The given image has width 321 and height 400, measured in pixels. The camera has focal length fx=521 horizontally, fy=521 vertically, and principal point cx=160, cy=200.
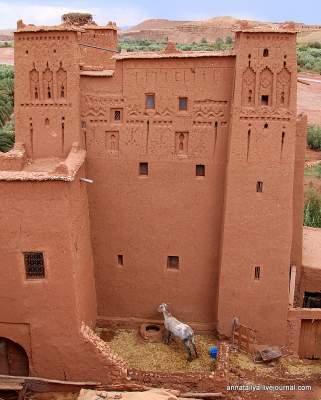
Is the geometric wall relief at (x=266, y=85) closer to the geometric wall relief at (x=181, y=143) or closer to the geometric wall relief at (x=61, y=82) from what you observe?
the geometric wall relief at (x=181, y=143)

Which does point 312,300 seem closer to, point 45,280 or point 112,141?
point 112,141

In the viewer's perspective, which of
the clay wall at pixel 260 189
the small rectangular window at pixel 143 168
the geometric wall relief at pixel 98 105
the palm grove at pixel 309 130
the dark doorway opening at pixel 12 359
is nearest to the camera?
the clay wall at pixel 260 189

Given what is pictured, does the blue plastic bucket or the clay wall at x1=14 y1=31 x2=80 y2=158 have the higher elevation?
the clay wall at x1=14 y1=31 x2=80 y2=158

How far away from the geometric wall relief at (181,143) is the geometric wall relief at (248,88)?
2465 millimetres

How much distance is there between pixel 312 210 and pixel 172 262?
46.3 feet

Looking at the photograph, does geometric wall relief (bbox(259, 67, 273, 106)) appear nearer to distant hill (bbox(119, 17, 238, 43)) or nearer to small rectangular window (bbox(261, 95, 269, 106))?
small rectangular window (bbox(261, 95, 269, 106))

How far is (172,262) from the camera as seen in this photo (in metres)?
20.0

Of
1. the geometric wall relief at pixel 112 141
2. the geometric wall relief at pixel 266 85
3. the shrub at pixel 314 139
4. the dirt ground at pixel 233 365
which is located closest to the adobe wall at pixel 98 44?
the geometric wall relief at pixel 112 141

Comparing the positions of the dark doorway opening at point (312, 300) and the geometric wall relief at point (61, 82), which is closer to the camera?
the geometric wall relief at point (61, 82)

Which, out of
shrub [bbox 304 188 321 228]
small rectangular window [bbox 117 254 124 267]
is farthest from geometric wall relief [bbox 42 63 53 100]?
shrub [bbox 304 188 321 228]

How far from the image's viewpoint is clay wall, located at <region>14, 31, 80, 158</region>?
18.0 meters

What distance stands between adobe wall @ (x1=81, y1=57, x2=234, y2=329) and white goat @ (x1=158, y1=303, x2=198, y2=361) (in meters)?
1.29

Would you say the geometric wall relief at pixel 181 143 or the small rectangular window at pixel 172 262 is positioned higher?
the geometric wall relief at pixel 181 143

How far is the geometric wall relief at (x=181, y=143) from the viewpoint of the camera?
18781 millimetres
